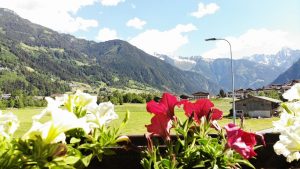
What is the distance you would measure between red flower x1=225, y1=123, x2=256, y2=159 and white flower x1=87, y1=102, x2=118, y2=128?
1.66 ft

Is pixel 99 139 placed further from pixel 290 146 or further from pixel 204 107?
pixel 290 146

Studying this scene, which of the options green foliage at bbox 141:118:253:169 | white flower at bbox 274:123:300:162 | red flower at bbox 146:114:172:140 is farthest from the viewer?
red flower at bbox 146:114:172:140

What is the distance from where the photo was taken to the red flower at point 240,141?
1856 mm

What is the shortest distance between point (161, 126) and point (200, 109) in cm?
21

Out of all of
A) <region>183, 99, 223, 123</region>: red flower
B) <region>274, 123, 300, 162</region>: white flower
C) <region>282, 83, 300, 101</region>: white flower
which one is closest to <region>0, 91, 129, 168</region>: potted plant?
<region>183, 99, 223, 123</region>: red flower

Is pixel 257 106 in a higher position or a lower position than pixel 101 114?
lower

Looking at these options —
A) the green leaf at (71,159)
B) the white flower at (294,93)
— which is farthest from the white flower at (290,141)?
the green leaf at (71,159)

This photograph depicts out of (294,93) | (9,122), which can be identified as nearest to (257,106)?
(294,93)

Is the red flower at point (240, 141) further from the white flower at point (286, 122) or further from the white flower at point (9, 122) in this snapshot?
the white flower at point (9, 122)

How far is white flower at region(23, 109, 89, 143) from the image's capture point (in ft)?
5.03

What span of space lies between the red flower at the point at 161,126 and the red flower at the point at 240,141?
0.91 feet

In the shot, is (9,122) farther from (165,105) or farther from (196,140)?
(196,140)

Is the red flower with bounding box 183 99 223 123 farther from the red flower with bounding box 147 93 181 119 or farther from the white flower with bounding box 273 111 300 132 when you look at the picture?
the white flower with bounding box 273 111 300 132

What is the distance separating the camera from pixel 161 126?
6.87 ft
